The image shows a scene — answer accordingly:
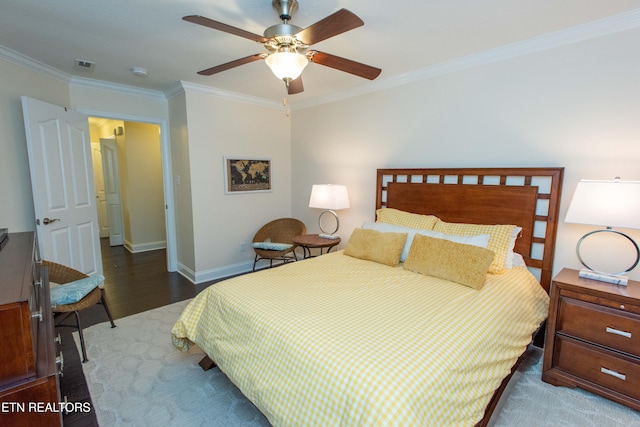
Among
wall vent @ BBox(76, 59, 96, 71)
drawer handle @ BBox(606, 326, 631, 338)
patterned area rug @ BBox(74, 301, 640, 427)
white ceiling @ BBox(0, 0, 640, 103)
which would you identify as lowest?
patterned area rug @ BBox(74, 301, 640, 427)

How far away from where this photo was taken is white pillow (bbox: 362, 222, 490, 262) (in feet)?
7.93

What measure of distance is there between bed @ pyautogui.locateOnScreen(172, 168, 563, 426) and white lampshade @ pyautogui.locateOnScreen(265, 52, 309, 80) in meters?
1.36

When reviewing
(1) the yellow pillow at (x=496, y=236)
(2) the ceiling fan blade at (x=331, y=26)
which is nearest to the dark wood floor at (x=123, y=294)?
(2) the ceiling fan blade at (x=331, y=26)

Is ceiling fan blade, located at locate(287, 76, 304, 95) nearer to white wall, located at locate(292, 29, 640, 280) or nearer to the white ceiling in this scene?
the white ceiling

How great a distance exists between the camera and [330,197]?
3.58 meters

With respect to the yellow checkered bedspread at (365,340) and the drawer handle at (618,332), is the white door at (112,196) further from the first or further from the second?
the drawer handle at (618,332)

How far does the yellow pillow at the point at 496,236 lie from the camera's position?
7.77ft

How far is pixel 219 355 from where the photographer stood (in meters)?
1.92

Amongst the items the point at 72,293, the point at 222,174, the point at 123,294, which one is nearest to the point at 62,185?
the point at 123,294

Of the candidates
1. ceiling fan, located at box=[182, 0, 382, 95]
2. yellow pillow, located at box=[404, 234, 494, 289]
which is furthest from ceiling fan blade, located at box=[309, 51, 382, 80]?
yellow pillow, located at box=[404, 234, 494, 289]

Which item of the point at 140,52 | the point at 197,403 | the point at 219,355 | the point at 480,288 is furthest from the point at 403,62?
the point at 197,403

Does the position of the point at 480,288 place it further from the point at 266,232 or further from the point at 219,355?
the point at 266,232

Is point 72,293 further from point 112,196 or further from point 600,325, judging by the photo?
point 112,196

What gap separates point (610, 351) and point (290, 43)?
8.83ft
